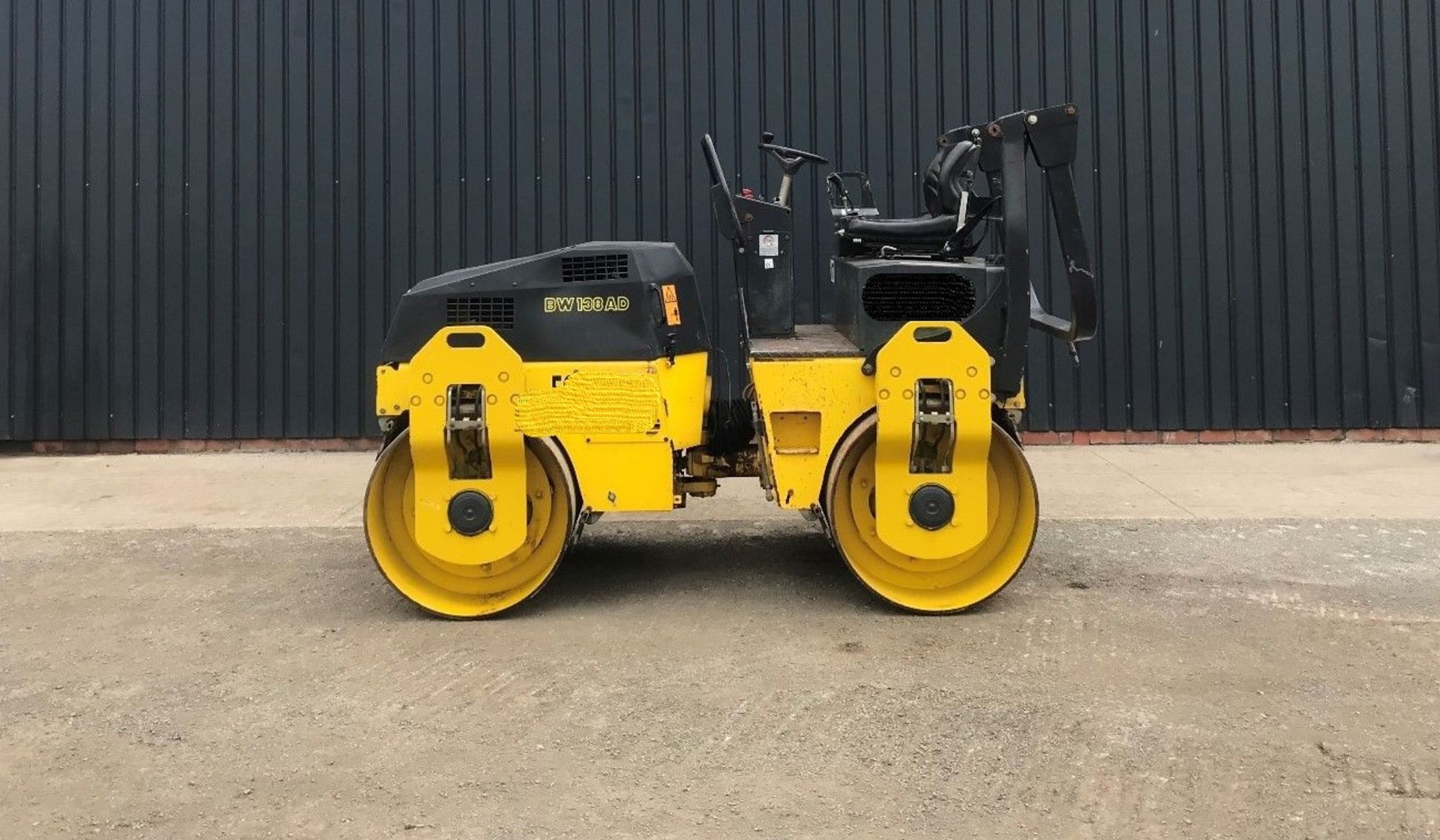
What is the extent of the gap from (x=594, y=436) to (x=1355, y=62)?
8.19 meters

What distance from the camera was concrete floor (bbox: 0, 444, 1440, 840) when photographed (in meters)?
3.44

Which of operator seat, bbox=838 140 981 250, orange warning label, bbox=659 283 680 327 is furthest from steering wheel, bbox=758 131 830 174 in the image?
orange warning label, bbox=659 283 680 327

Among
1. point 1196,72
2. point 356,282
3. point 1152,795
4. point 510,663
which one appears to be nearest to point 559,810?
Result: point 510,663

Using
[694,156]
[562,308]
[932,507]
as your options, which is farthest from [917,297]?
[694,156]

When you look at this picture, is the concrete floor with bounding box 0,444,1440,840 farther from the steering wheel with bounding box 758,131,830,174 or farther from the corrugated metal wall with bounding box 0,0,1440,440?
the corrugated metal wall with bounding box 0,0,1440,440

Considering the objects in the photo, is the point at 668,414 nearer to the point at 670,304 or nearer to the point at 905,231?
the point at 670,304

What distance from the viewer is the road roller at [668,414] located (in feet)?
17.2

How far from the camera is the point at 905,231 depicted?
5.95 metres

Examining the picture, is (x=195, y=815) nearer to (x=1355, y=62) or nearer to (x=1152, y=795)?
(x=1152, y=795)

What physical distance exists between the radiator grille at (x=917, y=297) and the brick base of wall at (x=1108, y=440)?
16.7 feet

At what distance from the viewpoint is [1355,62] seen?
33.7 feet

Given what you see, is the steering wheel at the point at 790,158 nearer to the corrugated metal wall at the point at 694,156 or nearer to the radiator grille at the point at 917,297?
the radiator grille at the point at 917,297

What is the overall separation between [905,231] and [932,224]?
13 centimetres

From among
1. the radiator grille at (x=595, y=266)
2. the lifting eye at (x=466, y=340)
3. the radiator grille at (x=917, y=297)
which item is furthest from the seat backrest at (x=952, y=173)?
the lifting eye at (x=466, y=340)
